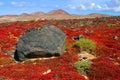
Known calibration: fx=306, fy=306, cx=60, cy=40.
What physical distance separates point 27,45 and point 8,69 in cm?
551

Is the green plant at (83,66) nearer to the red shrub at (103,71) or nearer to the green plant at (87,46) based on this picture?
the red shrub at (103,71)

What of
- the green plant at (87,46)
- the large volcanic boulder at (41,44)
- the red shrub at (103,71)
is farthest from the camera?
the green plant at (87,46)

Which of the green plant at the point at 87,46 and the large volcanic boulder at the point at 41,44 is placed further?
the green plant at the point at 87,46

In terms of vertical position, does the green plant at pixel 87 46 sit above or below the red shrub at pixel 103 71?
above

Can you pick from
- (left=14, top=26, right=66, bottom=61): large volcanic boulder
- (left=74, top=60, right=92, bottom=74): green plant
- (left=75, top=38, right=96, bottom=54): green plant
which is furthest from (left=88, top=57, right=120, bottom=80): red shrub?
(left=75, top=38, right=96, bottom=54): green plant

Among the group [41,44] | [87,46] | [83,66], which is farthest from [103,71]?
[41,44]

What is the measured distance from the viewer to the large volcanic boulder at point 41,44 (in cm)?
3106

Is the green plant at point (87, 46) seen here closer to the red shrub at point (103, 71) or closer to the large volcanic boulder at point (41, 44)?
the large volcanic boulder at point (41, 44)

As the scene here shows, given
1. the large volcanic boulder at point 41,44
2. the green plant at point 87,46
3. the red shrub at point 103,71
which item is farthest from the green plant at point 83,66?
the green plant at point 87,46

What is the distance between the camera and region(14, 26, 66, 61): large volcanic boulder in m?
31.1

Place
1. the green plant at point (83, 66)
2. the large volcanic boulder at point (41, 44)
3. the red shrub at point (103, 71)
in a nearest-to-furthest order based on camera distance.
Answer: the red shrub at point (103, 71)
the green plant at point (83, 66)
the large volcanic boulder at point (41, 44)

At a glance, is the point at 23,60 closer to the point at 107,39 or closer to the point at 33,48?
the point at 33,48

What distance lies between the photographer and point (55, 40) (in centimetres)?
3225

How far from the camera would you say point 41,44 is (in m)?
31.6
